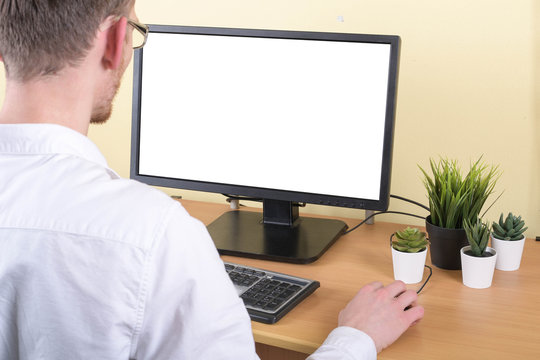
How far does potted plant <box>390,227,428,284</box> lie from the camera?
3.86 feet

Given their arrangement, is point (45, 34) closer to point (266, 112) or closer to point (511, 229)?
point (266, 112)

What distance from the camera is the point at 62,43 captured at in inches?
31.0

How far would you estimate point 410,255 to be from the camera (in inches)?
46.3

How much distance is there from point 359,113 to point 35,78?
0.66 metres

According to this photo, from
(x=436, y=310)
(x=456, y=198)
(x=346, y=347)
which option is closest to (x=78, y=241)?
(x=346, y=347)

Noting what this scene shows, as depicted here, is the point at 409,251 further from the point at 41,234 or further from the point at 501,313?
the point at 41,234

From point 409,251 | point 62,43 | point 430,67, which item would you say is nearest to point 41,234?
point 62,43

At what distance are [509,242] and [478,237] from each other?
0.10 meters

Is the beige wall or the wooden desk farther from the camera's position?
the beige wall

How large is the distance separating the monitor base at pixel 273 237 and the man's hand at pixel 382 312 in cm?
24

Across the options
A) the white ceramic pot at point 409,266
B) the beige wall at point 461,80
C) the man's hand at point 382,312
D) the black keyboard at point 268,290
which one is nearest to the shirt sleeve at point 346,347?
the man's hand at point 382,312

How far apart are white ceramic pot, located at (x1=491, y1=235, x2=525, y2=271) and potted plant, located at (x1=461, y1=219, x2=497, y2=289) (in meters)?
0.06

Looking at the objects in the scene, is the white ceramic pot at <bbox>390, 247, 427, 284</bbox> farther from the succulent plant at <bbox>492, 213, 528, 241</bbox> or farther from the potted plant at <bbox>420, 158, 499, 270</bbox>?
the succulent plant at <bbox>492, 213, 528, 241</bbox>

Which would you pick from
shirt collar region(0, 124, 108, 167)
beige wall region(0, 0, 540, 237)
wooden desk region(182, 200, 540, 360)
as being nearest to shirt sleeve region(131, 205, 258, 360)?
shirt collar region(0, 124, 108, 167)
